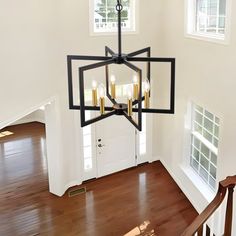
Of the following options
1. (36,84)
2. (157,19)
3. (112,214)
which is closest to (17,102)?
(36,84)

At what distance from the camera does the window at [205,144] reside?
527 cm

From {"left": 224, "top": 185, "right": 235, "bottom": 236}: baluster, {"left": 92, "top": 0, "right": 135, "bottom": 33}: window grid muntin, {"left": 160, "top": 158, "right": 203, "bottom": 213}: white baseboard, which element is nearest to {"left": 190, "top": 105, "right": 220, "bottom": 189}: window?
{"left": 160, "top": 158, "right": 203, "bottom": 213}: white baseboard

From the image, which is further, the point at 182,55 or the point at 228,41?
the point at 182,55

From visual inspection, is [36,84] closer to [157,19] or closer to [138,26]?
[138,26]

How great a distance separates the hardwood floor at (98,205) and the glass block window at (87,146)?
383mm

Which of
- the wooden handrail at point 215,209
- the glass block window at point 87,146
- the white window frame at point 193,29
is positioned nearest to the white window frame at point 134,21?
the white window frame at point 193,29

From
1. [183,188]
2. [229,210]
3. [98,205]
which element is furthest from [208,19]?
[98,205]

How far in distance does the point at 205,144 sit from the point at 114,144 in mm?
2170

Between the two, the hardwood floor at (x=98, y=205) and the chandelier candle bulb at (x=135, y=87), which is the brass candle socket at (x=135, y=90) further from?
the hardwood floor at (x=98, y=205)

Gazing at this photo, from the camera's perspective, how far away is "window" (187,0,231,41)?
4.59m

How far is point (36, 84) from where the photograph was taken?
510 centimetres

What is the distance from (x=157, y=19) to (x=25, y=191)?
431 cm

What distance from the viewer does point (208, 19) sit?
509cm

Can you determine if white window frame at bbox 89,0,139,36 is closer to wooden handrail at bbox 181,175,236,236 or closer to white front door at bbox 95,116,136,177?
white front door at bbox 95,116,136,177
